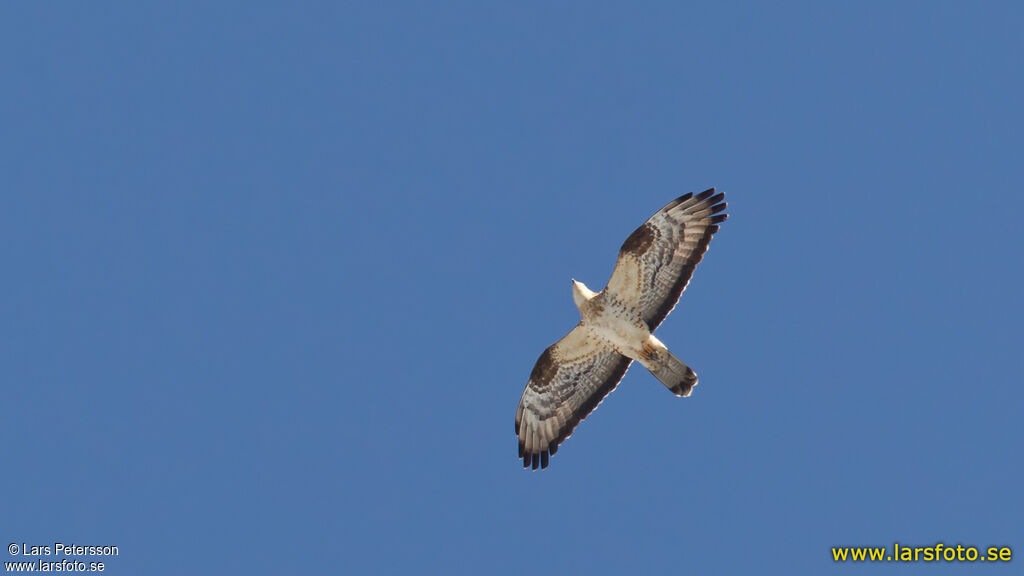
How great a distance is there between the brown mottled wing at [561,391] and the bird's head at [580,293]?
723 millimetres

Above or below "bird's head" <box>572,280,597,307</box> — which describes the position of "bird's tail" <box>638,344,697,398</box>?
below

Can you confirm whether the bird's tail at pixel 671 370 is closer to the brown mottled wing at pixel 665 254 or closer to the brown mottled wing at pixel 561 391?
the brown mottled wing at pixel 665 254

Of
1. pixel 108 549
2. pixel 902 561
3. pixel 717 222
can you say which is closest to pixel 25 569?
pixel 108 549

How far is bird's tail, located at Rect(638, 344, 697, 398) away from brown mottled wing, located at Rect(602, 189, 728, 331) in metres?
0.40

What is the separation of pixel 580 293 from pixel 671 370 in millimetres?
1747

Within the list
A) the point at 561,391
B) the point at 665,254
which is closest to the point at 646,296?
the point at 665,254

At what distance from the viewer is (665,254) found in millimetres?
15773

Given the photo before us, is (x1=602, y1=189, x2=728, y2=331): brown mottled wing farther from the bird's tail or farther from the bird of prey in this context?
the bird's tail

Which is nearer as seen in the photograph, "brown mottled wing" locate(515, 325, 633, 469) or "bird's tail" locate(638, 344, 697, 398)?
"bird's tail" locate(638, 344, 697, 398)

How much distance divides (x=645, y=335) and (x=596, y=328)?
2.46ft

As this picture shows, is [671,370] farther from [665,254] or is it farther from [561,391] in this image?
[561,391]

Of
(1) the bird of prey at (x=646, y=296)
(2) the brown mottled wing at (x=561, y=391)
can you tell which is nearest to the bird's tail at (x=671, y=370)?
(1) the bird of prey at (x=646, y=296)

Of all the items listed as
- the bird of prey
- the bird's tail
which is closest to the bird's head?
the bird of prey

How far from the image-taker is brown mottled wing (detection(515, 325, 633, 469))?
655 inches
